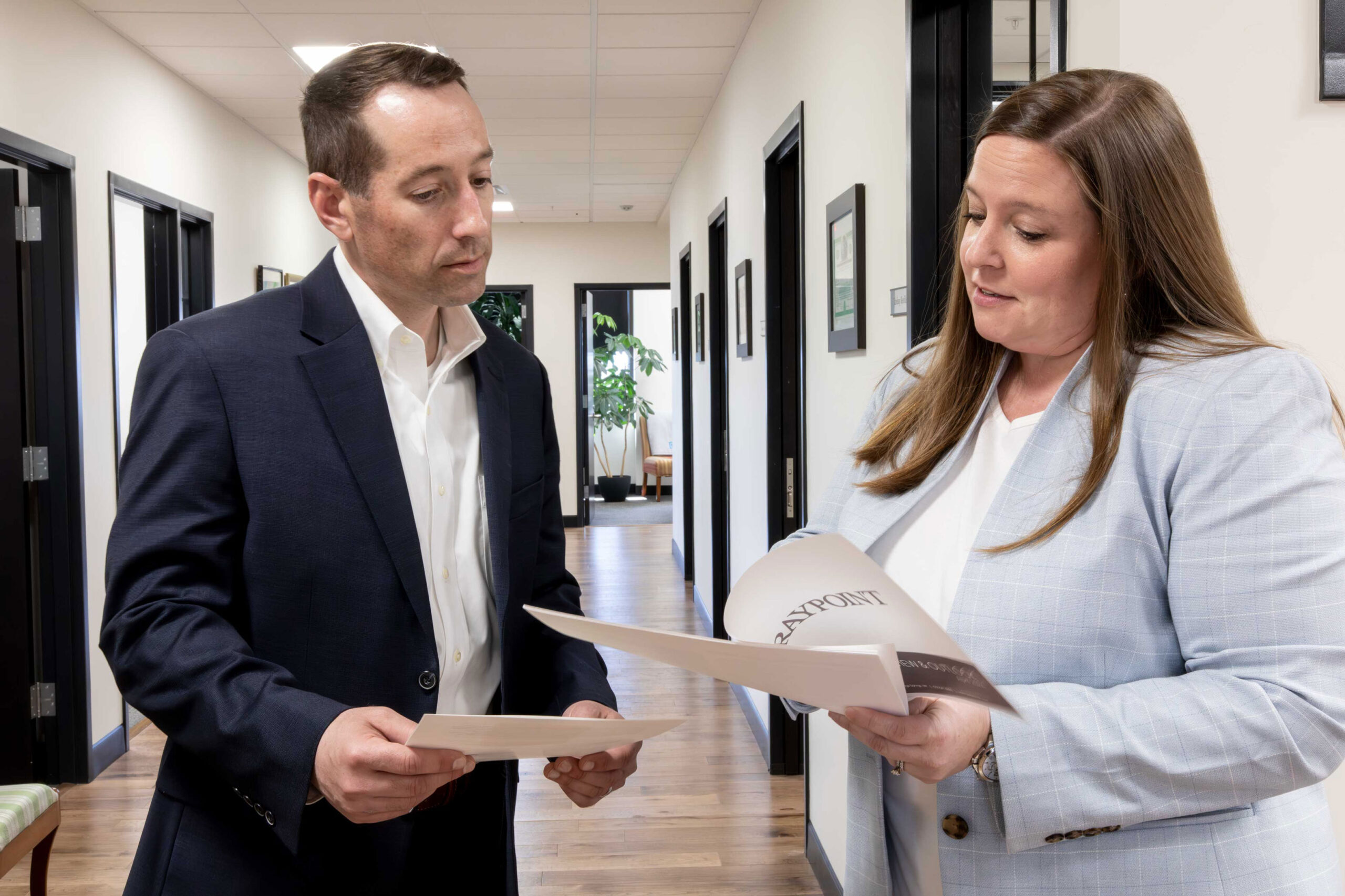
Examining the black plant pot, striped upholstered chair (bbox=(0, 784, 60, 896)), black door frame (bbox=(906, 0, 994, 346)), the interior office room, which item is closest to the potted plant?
the black plant pot

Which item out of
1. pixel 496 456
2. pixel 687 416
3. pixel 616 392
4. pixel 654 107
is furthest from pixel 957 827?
pixel 616 392

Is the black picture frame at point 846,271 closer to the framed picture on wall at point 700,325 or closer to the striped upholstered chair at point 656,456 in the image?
the framed picture on wall at point 700,325

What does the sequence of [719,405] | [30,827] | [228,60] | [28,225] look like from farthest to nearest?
[719,405]
[228,60]
[28,225]
[30,827]

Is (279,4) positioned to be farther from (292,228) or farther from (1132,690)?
(1132,690)

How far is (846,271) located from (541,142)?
434 cm

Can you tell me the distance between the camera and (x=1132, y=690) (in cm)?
92

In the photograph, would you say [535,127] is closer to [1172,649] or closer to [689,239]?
[689,239]

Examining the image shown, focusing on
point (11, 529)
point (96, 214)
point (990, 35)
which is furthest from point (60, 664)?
point (990, 35)

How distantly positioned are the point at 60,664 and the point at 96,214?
1704 millimetres

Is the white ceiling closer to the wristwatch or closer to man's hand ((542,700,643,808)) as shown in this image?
man's hand ((542,700,643,808))

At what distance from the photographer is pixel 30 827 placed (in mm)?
2479

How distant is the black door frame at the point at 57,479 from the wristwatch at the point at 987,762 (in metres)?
3.73

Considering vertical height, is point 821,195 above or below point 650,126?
below

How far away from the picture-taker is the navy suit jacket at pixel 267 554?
1.06 m
